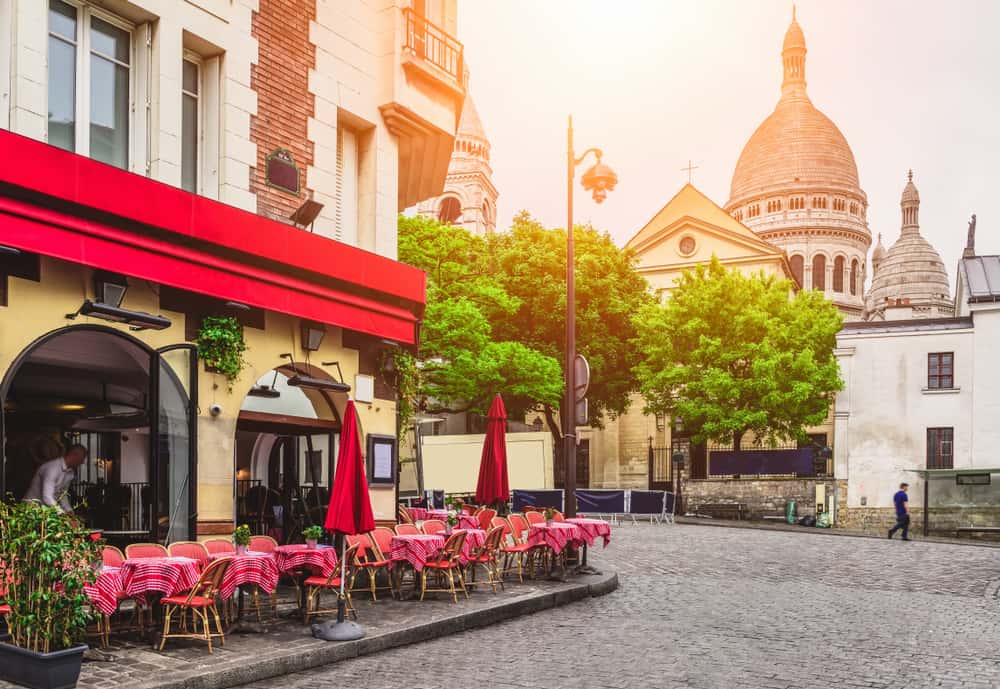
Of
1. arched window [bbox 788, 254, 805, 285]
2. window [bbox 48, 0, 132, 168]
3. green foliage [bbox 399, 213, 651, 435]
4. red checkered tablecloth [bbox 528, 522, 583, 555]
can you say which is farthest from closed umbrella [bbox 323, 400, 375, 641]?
arched window [bbox 788, 254, 805, 285]

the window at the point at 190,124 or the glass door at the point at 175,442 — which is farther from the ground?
the window at the point at 190,124

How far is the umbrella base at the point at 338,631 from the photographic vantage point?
8.88 m

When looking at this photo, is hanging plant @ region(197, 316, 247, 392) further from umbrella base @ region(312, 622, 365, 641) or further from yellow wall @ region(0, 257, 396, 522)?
umbrella base @ region(312, 622, 365, 641)

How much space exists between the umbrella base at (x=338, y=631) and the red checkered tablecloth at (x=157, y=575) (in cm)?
125

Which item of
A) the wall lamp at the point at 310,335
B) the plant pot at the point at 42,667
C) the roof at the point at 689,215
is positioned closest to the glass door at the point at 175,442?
the wall lamp at the point at 310,335

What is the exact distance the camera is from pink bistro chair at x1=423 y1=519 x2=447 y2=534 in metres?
13.1

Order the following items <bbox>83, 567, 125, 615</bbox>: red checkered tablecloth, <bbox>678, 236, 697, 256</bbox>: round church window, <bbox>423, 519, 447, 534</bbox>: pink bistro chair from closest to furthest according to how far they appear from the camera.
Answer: <bbox>83, 567, 125, 615</bbox>: red checkered tablecloth, <bbox>423, 519, 447, 534</bbox>: pink bistro chair, <bbox>678, 236, 697, 256</bbox>: round church window

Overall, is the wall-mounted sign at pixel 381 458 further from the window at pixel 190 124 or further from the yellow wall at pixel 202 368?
the window at pixel 190 124

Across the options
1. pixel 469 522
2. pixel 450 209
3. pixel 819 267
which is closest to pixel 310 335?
pixel 469 522

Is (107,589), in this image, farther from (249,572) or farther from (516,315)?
(516,315)

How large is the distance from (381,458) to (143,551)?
5.02 m

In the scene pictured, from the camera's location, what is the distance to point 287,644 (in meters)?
8.69

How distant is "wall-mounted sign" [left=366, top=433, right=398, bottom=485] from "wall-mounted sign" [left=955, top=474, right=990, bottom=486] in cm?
2354

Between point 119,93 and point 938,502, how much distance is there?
94.9ft
